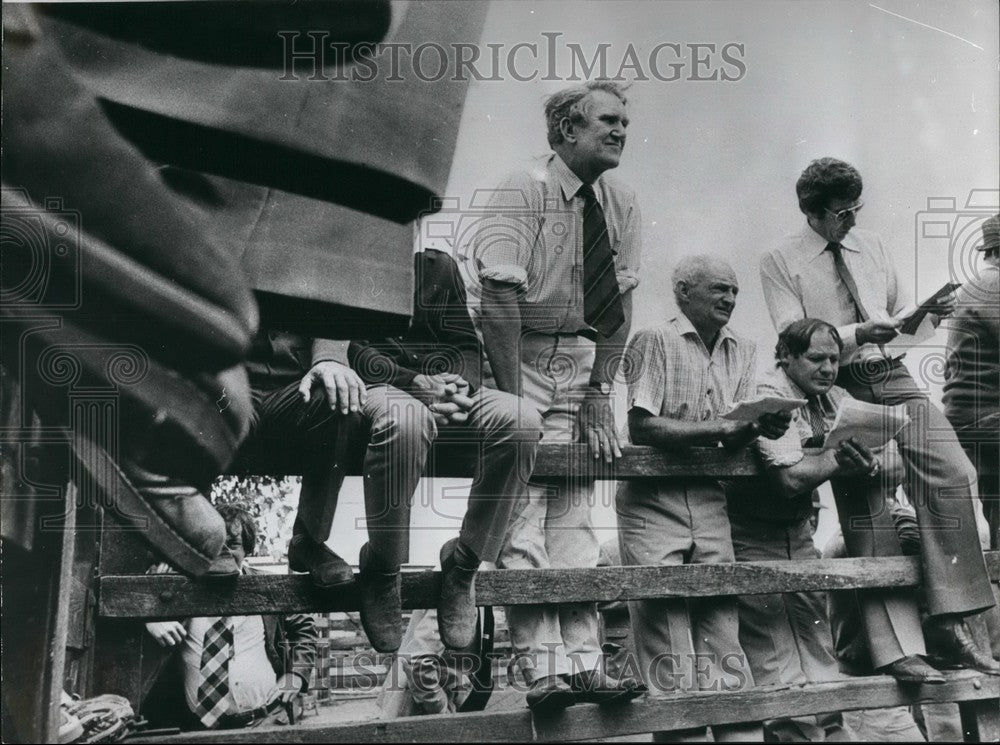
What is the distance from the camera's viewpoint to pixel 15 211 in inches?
149

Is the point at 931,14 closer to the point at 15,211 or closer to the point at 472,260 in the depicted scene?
the point at 472,260

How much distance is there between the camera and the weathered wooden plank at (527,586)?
363 centimetres

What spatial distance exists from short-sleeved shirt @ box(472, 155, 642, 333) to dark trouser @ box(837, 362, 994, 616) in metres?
1.03

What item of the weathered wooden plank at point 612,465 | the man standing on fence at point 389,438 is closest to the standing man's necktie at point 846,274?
the weathered wooden plank at point 612,465

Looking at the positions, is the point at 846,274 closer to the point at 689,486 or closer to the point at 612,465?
the point at 689,486

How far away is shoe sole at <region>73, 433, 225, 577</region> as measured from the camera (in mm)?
3666

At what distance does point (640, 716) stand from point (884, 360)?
161cm

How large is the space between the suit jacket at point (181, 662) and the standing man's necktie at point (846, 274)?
7.49ft

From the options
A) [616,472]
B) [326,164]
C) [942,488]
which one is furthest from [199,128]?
[942,488]

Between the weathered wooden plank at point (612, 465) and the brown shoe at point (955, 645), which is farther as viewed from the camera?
the brown shoe at point (955, 645)

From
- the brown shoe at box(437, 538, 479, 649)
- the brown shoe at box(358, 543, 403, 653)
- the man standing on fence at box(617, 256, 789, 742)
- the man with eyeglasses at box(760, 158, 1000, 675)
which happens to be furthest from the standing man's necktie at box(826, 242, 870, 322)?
the brown shoe at box(358, 543, 403, 653)

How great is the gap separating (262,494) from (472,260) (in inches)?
41.6
